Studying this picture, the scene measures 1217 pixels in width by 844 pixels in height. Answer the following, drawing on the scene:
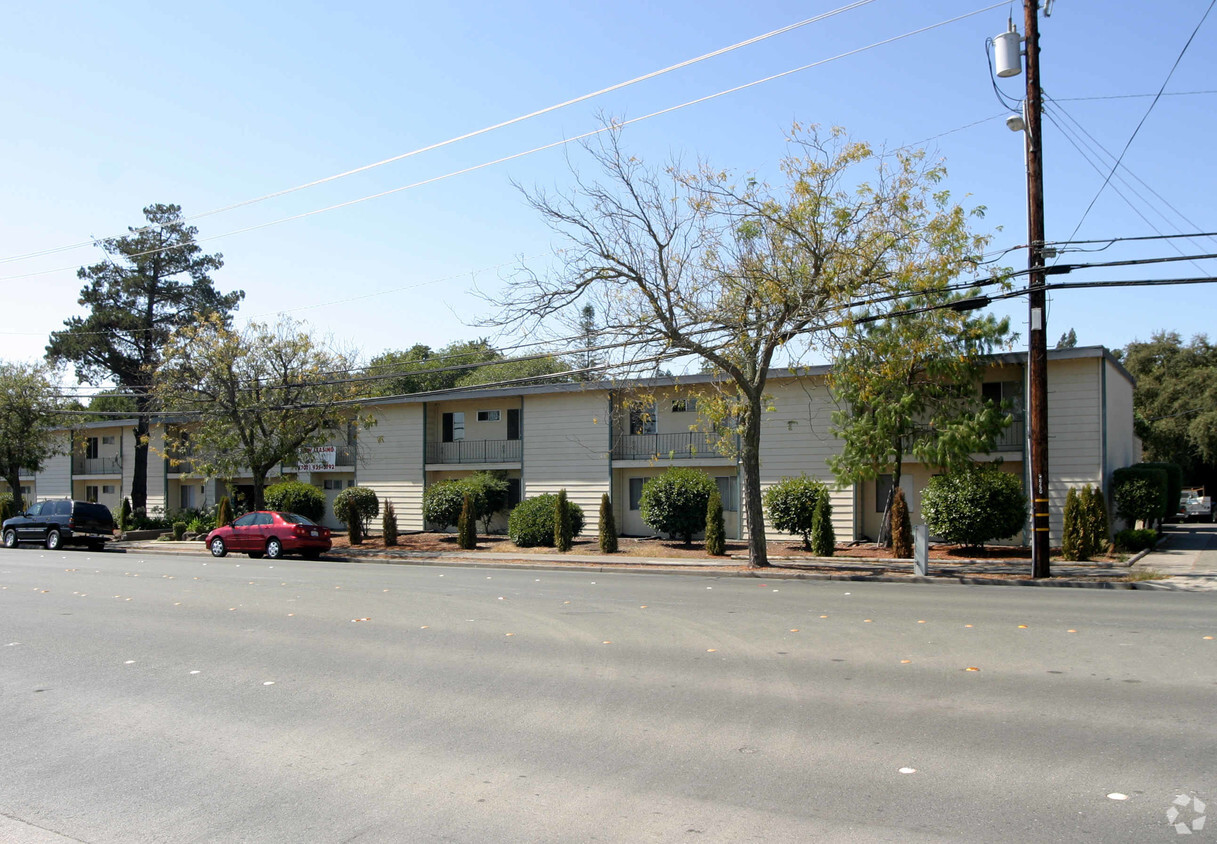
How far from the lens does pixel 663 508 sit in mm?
28156

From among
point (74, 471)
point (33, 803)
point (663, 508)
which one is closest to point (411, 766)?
point (33, 803)

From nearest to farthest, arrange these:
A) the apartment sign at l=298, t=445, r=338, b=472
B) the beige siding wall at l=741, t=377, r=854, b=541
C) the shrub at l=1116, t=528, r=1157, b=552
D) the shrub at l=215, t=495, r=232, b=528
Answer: the shrub at l=1116, t=528, r=1157, b=552 → the beige siding wall at l=741, t=377, r=854, b=541 → the shrub at l=215, t=495, r=232, b=528 → the apartment sign at l=298, t=445, r=338, b=472

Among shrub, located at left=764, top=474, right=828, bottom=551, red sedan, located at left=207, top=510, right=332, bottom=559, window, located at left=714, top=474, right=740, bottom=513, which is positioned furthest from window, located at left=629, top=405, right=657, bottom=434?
red sedan, located at left=207, top=510, right=332, bottom=559

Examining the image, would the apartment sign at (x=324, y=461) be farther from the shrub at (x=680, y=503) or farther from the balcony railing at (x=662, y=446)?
the shrub at (x=680, y=503)

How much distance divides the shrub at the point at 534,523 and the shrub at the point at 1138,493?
51.7 feet

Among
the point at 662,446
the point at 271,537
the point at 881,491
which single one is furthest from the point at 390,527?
the point at 881,491

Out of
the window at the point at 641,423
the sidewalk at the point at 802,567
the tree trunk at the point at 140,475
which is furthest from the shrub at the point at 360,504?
the tree trunk at the point at 140,475

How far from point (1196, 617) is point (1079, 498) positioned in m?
10.3

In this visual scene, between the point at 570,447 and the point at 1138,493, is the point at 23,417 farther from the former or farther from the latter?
the point at 1138,493

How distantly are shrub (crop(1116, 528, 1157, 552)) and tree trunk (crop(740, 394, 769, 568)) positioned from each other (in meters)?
9.66

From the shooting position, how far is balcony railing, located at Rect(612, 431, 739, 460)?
30938 millimetres

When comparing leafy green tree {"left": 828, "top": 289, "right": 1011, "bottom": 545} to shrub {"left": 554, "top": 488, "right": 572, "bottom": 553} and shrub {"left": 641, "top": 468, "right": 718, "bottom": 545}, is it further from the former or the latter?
shrub {"left": 554, "top": 488, "right": 572, "bottom": 553}

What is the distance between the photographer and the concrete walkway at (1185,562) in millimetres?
16828

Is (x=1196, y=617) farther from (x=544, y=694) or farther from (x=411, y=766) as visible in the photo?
(x=411, y=766)
